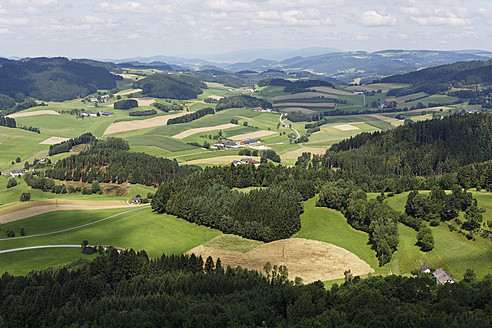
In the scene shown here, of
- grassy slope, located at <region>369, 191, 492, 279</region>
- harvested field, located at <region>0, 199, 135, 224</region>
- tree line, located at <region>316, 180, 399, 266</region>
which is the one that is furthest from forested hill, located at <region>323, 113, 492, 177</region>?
harvested field, located at <region>0, 199, 135, 224</region>

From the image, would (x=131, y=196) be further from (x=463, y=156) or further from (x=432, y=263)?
(x=463, y=156)

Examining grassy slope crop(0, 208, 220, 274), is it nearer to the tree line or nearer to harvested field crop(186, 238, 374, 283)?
harvested field crop(186, 238, 374, 283)

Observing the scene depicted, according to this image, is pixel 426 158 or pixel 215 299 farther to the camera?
pixel 426 158

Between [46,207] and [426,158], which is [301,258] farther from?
[426,158]

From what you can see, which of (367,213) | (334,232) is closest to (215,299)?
(334,232)

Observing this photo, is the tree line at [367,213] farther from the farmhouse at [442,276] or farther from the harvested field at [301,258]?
the farmhouse at [442,276]

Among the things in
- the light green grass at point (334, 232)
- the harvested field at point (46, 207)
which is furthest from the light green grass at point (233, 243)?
the harvested field at point (46, 207)

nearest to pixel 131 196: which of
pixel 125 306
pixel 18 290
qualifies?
pixel 18 290

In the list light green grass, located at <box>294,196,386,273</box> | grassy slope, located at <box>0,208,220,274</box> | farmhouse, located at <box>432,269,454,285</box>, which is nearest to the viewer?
farmhouse, located at <box>432,269,454,285</box>
